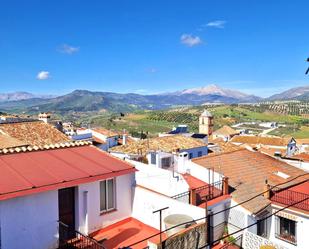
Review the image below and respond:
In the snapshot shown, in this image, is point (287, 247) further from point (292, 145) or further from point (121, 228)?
point (292, 145)

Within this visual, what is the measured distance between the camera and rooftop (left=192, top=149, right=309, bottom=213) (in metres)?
18.6

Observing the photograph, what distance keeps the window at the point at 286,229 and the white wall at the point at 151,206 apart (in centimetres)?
975

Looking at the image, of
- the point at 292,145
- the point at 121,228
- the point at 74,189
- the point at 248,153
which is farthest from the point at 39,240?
the point at 292,145

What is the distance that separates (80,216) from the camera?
11.0 metres

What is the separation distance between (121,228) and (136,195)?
A: 1425 millimetres

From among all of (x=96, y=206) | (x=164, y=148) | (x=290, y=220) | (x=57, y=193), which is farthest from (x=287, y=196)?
(x=57, y=193)

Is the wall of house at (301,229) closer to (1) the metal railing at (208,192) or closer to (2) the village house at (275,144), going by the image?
(1) the metal railing at (208,192)

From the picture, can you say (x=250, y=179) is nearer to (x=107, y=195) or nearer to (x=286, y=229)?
(x=286, y=229)

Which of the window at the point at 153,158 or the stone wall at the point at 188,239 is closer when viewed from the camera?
the stone wall at the point at 188,239

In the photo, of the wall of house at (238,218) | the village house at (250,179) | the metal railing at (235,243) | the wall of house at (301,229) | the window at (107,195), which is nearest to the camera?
the window at (107,195)

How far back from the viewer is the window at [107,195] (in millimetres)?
11734

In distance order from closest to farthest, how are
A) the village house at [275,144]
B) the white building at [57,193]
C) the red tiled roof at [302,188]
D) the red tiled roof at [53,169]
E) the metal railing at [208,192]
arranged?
the white building at [57,193] < the red tiled roof at [53,169] < the metal railing at [208,192] < the red tiled roof at [302,188] < the village house at [275,144]

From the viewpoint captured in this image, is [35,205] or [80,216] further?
[80,216]

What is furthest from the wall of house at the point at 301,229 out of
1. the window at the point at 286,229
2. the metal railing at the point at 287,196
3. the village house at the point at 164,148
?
the village house at the point at 164,148
